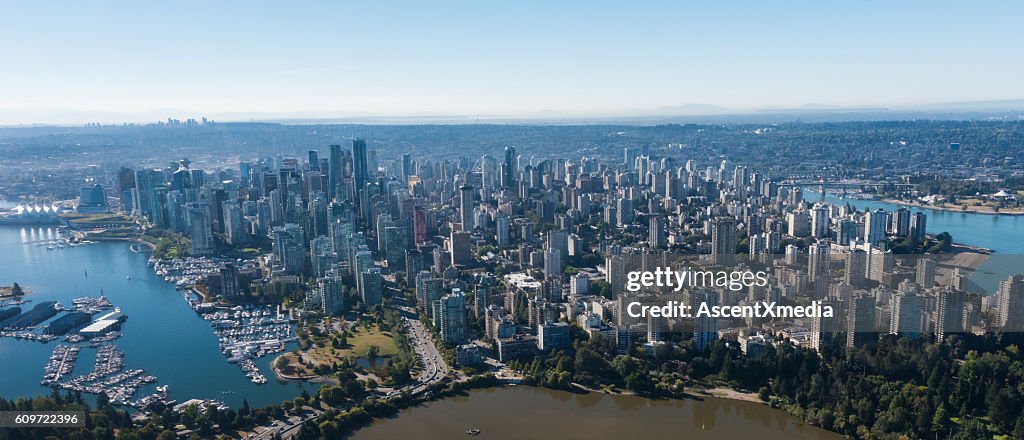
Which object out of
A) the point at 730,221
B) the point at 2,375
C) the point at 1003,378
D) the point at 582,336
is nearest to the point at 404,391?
the point at 582,336

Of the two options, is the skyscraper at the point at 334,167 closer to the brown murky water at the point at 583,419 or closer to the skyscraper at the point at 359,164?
the skyscraper at the point at 359,164

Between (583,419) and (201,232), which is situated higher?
(201,232)

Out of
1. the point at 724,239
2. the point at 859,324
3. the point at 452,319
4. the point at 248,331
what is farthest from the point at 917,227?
the point at 248,331

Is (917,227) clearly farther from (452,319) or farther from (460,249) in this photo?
(452,319)

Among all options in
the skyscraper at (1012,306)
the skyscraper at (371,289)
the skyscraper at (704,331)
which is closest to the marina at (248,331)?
the skyscraper at (371,289)

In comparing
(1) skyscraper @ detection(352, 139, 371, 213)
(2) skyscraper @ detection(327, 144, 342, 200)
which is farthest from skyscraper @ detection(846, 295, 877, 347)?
(2) skyscraper @ detection(327, 144, 342, 200)

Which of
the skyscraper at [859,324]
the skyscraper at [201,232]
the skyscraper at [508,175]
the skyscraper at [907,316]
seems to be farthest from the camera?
the skyscraper at [508,175]
